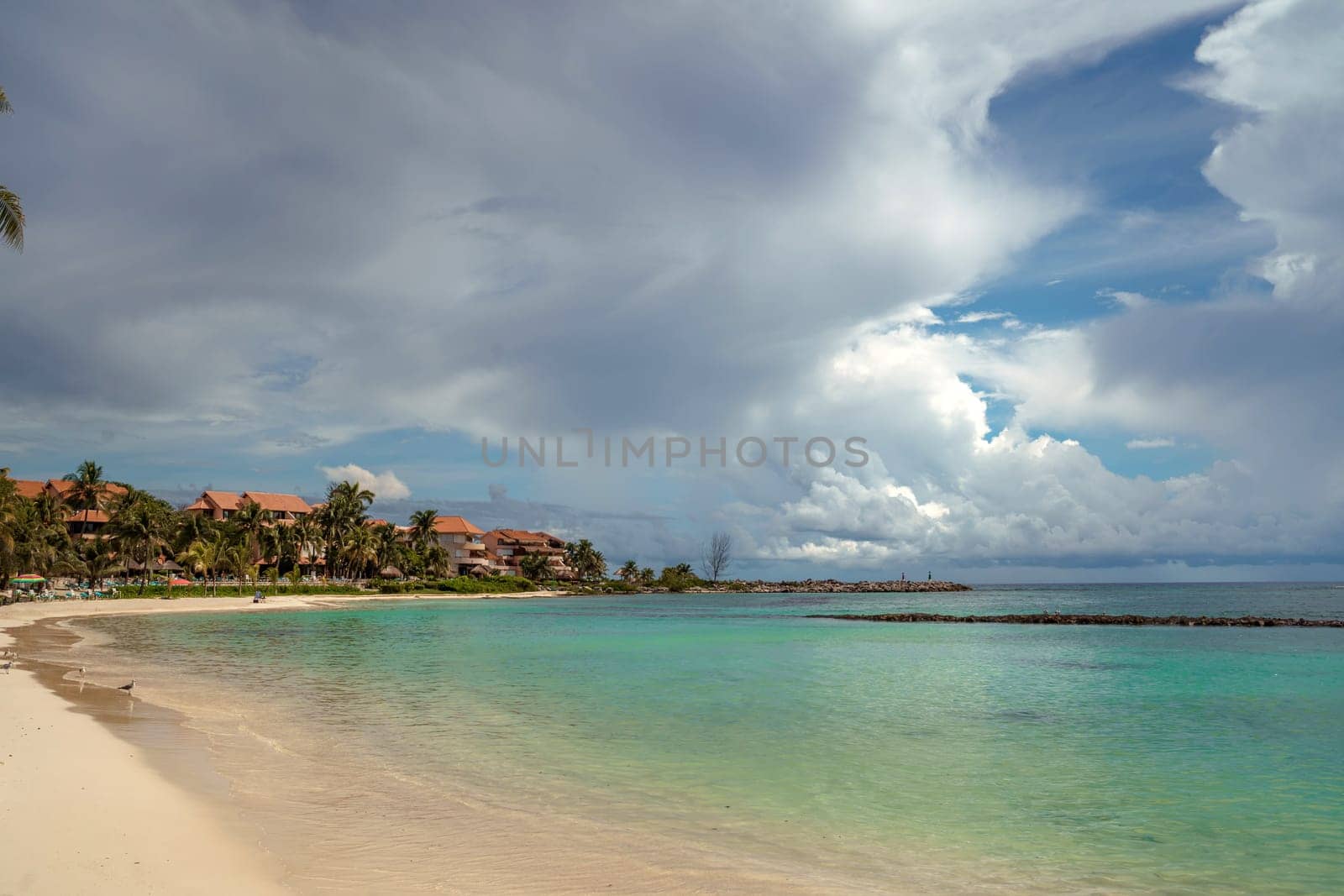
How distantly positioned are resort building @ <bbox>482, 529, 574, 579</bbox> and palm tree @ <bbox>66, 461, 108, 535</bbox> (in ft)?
245

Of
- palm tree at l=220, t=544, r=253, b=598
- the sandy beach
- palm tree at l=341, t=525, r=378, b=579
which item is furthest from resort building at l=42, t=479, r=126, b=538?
the sandy beach

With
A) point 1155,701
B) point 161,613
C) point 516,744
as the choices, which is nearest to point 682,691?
point 516,744

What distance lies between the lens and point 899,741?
16906mm

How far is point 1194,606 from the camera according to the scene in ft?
335

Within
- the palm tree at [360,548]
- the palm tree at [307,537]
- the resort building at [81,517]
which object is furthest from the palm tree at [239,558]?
the resort building at [81,517]

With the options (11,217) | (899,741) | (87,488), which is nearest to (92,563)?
(87,488)

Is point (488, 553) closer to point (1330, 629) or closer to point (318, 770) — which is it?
point (1330, 629)

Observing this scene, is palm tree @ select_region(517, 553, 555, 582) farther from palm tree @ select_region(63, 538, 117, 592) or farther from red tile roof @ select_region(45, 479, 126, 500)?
palm tree @ select_region(63, 538, 117, 592)

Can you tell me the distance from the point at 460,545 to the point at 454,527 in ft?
12.0

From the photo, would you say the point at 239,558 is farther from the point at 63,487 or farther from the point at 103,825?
the point at 103,825

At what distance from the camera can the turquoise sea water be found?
1033 centimetres

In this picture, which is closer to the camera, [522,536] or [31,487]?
[31,487]

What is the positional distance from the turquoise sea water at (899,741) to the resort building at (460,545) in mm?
104007

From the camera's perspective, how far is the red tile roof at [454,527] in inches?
5669
